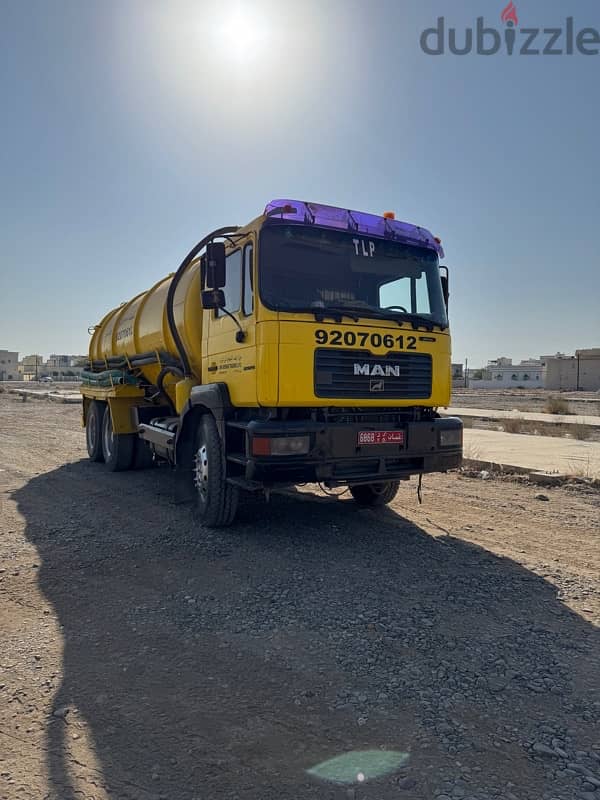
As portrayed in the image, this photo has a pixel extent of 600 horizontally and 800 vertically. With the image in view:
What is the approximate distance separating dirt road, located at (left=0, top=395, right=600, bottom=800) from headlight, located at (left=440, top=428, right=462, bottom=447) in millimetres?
950

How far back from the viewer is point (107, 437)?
11117 mm

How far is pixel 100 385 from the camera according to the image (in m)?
11.3

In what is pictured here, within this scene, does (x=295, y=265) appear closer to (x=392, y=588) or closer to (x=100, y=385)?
(x=392, y=588)

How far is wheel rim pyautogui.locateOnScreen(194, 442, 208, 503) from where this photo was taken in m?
6.62

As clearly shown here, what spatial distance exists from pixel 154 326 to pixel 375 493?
161 inches

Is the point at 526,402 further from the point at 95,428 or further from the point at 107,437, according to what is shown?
the point at 107,437

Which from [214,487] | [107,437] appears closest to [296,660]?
[214,487]

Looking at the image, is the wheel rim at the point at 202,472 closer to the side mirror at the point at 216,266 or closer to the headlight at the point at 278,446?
the headlight at the point at 278,446

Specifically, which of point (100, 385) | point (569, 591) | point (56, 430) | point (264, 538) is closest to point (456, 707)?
point (569, 591)

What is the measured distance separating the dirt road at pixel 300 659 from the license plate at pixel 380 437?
3.34 feet

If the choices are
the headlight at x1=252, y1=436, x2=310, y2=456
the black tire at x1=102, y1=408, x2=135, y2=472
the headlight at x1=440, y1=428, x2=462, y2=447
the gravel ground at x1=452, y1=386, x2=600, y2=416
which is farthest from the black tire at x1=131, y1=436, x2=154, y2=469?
the gravel ground at x1=452, y1=386, x2=600, y2=416

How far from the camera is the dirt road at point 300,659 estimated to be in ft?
8.38

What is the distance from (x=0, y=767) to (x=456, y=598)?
3.13 meters

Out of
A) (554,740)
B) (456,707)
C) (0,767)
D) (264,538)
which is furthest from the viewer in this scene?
(264,538)
